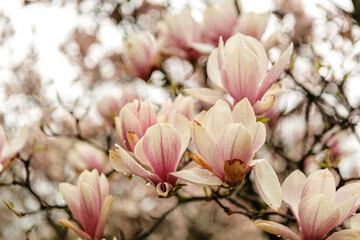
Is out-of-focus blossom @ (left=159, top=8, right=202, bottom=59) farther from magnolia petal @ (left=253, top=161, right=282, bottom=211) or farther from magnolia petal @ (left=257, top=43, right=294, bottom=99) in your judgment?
magnolia petal @ (left=253, top=161, right=282, bottom=211)

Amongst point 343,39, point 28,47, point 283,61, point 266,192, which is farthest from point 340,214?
point 28,47

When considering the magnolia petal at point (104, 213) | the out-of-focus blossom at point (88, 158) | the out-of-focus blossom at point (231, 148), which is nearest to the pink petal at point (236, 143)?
the out-of-focus blossom at point (231, 148)

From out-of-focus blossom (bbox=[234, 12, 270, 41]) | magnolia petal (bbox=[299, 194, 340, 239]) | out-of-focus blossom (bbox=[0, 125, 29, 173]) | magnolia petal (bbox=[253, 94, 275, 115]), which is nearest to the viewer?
magnolia petal (bbox=[299, 194, 340, 239])

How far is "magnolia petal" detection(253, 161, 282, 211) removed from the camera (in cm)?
53

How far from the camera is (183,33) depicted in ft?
3.28

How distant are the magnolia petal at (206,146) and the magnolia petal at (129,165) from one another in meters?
0.08

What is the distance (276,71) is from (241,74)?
51 millimetres

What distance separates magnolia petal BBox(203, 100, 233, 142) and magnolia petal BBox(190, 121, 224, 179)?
2 centimetres

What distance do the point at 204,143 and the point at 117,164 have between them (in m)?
0.14

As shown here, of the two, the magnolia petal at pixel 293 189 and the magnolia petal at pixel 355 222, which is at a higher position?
the magnolia petal at pixel 293 189

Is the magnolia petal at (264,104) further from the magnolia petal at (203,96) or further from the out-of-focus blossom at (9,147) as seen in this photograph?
the out-of-focus blossom at (9,147)

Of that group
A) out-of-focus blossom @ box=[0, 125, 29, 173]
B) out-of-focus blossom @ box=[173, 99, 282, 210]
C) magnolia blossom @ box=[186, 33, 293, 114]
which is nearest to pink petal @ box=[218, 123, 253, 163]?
out-of-focus blossom @ box=[173, 99, 282, 210]

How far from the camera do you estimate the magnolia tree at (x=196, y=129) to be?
0.56m

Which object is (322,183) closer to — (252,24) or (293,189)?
(293,189)
